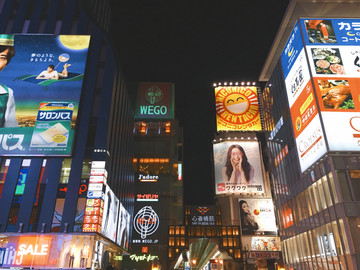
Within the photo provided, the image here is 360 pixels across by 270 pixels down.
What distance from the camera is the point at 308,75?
1024 inches

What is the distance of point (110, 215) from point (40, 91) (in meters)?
15.4

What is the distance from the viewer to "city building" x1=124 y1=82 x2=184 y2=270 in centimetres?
5350

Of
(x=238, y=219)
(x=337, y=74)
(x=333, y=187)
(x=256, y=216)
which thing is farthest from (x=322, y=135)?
(x=238, y=219)

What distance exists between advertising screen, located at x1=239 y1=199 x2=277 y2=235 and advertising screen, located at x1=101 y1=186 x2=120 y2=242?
28.3m

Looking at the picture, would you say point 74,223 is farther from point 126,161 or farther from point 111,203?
point 126,161

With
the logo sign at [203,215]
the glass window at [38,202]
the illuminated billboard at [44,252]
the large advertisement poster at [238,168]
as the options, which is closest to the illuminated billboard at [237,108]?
the large advertisement poster at [238,168]

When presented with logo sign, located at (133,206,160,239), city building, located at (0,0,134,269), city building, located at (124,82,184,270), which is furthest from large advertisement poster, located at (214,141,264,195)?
city building, located at (0,0,134,269)

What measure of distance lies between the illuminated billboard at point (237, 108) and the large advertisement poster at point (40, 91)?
2367 centimetres

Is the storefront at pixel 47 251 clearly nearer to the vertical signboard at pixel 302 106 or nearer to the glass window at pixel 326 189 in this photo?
the glass window at pixel 326 189

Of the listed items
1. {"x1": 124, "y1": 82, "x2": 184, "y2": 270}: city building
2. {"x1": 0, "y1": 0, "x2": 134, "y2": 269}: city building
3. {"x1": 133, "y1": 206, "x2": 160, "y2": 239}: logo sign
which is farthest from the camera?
{"x1": 133, "y1": 206, "x2": 160, "y2": 239}: logo sign

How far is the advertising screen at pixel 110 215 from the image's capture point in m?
28.5

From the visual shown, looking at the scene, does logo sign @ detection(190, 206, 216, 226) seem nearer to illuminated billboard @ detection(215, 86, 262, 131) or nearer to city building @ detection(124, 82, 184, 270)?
city building @ detection(124, 82, 184, 270)

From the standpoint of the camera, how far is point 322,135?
23.5 m

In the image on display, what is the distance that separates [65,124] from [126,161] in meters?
14.3
